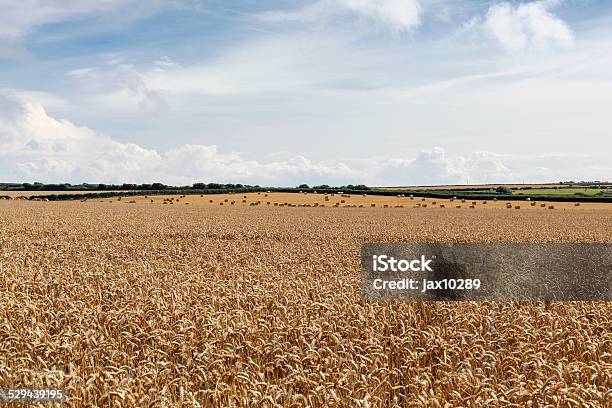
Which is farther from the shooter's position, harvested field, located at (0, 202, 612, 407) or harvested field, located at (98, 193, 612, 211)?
harvested field, located at (98, 193, 612, 211)

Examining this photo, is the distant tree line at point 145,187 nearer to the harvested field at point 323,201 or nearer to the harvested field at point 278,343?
the harvested field at point 323,201

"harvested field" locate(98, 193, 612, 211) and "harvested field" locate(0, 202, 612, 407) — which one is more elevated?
"harvested field" locate(98, 193, 612, 211)

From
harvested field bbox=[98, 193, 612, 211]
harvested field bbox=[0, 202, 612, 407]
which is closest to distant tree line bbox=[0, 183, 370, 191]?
harvested field bbox=[98, 193, 612, 211]

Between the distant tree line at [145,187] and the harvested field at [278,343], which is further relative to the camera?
the distant tree line at [145,187]

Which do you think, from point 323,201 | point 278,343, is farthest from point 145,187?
point 278,343

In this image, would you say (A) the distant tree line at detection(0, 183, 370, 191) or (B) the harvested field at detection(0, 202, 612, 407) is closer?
(B) the harvested field at detection(0, 202, 612, 407)

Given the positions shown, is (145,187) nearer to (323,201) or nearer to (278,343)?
(323,201)

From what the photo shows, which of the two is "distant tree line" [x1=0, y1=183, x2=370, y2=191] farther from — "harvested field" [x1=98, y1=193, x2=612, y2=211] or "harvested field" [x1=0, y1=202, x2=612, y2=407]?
"harvested field" [x1=0, y1=202, x2=612, y2=407]

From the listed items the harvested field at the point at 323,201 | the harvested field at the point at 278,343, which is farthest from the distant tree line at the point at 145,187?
the harvested field at the point at 278,343

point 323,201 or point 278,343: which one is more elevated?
point 323,201

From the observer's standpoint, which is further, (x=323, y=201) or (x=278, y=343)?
(x=323, y=201)

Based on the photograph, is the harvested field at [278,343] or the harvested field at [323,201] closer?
the harvested field at [278,343]

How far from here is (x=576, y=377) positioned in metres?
7.13

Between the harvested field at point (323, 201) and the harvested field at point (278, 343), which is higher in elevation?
the harvested field at point (323, 201)
